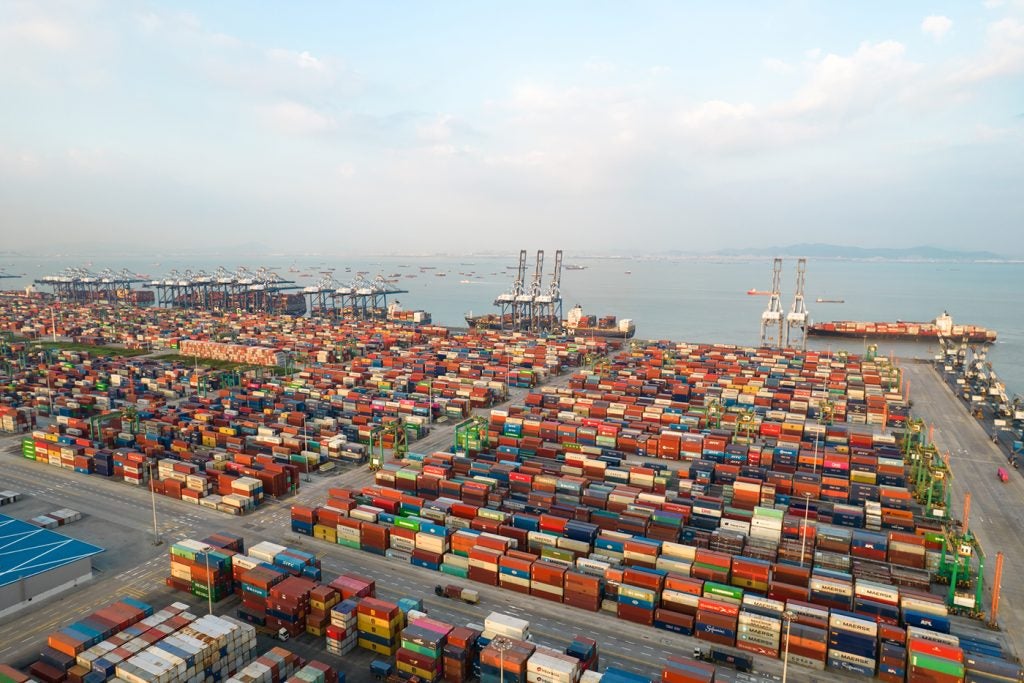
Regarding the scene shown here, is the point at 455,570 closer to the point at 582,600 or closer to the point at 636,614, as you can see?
the point at 582,600

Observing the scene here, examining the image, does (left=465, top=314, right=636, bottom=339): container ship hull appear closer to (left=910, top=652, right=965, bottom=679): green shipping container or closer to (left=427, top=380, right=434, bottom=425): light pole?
(left=427, top=380, right=434, bottom=425): light pole

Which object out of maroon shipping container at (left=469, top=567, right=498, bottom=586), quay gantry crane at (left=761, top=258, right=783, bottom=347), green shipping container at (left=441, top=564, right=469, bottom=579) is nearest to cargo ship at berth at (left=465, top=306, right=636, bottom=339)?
quay gantry crane at (left=761, top=258, right=783, bottom=347)

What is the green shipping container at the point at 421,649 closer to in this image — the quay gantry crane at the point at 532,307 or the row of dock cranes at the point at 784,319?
the quay gantry crane at the point at 532,307

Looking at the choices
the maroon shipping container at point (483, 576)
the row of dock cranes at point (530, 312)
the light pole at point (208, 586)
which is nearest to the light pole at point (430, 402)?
the maroon shipping container at point (483, 576)

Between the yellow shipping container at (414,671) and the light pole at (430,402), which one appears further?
the light pole at (430,402)

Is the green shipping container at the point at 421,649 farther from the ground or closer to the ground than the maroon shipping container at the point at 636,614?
farther from the ground

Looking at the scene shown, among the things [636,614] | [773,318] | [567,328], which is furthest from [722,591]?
[773,318]
